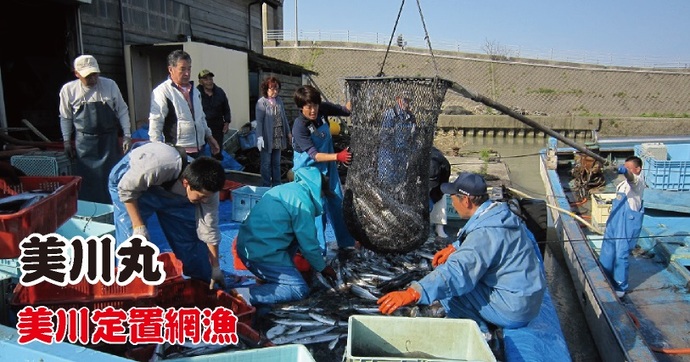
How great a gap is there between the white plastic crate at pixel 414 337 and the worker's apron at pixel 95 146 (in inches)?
188

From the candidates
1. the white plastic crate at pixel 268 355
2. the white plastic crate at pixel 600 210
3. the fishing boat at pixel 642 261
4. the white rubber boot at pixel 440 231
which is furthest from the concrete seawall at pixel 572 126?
the white plastic crate at pixel 268 355

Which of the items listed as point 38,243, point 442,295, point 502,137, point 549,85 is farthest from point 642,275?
point 549,85

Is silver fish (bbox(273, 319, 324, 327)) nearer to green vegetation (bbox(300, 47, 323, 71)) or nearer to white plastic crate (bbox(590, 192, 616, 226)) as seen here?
white plastic crate (bbox(590, 192, 616, 226))

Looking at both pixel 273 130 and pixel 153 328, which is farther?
pixel 273 130

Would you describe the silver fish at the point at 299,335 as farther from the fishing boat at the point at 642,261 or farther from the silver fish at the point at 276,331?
the fishing boat at the point at 642,261

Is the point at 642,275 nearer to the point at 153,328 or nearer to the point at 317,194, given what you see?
the point at 317,194

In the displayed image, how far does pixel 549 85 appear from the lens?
117ft

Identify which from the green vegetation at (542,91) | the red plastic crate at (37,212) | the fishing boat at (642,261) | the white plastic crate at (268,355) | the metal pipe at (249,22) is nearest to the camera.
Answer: the white plastic crate at (268,355)

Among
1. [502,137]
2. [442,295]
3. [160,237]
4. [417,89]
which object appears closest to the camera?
[442,295]

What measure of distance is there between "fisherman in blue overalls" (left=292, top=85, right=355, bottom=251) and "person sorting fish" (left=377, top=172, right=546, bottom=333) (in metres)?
1.87

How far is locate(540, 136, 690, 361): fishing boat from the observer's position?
5293 mm

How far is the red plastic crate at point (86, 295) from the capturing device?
3234 millimetres

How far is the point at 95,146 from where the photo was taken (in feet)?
21.0

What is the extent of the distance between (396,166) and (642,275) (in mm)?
4741
